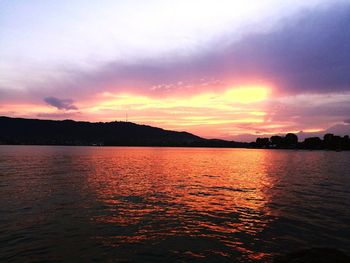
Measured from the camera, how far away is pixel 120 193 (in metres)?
41.2

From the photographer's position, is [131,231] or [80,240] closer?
[80,240]

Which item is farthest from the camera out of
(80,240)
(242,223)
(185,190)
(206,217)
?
(185,190)

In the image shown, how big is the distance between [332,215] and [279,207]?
5.56 meters

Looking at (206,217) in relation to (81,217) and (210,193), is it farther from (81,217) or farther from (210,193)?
(210,193)

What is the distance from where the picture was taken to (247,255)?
18953 mm

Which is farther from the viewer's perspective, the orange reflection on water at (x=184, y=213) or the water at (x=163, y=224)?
the orange reflection on water at (x=184, y=213)

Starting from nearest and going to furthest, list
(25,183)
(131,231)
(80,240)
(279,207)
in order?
1. (80,240)
2. (131,231)
3. (279,207)
4. (25,183)

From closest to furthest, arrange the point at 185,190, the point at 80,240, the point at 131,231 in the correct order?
the point at 80,240, the point at 131,231, the point at 185,190

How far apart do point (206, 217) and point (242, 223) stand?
11.4ft

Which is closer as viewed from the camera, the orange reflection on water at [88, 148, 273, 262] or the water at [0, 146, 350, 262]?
the water at [0, 146, 350, 262]

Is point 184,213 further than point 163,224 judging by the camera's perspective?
Yes

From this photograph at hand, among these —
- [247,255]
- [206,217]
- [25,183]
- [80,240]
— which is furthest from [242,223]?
[25,183]

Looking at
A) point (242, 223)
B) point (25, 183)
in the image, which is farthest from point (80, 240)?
point (25, 183)

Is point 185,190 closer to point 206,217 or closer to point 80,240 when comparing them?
point 206,217
